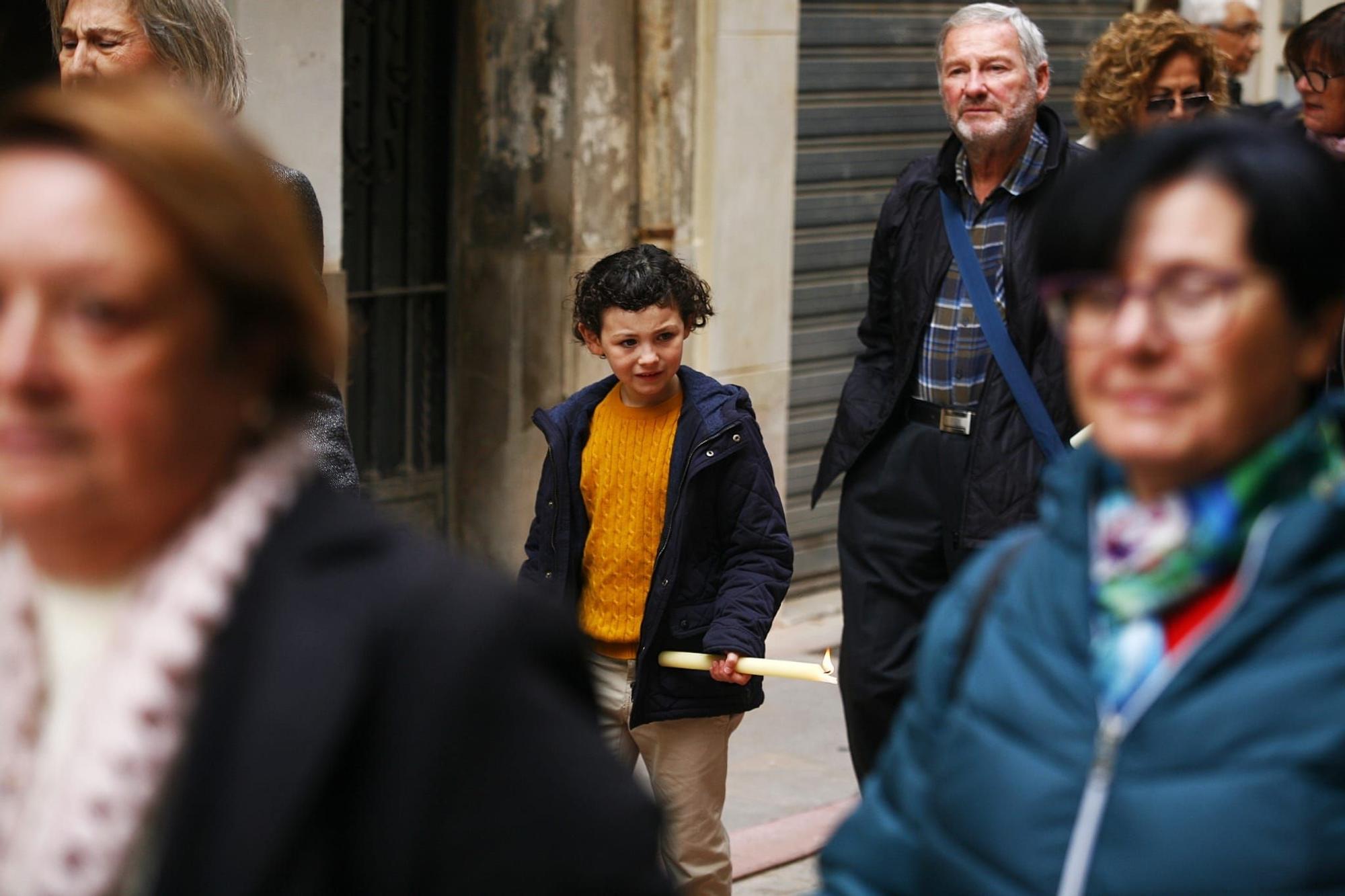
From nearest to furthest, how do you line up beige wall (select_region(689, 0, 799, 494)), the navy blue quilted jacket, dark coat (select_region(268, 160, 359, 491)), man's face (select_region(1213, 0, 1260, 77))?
the navy blue quilted jacket < dark coat (select_region(268, 160, 359, 491)) < beige wall (select_region(689, 0, 799, 494)) < man's face (select_region(1213, 0, 1260, 77))

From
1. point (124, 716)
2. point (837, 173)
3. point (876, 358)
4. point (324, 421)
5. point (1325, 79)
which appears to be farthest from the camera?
point (837, 173)

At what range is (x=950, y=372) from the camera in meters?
5.07

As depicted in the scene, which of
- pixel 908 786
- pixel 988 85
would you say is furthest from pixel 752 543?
pixel 908 786

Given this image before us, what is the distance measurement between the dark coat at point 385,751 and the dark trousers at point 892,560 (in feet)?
11.2

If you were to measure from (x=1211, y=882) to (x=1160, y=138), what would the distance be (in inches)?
28.3

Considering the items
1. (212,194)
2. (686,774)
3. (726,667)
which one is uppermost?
(212,194)

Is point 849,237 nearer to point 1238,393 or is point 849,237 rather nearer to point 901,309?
point 901,309

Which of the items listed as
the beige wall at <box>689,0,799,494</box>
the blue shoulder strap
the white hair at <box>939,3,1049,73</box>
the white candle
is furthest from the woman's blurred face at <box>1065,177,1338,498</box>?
the beige wall at <box>689,0,799,494</box>

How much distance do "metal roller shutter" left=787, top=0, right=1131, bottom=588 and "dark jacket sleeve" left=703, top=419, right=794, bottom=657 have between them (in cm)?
377

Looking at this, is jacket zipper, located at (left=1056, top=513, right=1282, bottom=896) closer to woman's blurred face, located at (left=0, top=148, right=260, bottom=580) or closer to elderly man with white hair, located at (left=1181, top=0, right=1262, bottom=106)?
woman's blurred face, located at (left=0, top=148, right=260, bottom=580)

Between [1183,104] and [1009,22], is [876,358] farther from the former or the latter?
[1183,104]

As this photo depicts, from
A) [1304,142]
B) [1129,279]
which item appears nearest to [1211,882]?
[1129,279]

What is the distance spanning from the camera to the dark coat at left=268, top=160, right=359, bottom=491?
3605 mm

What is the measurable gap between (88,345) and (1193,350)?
1004 millimetres
